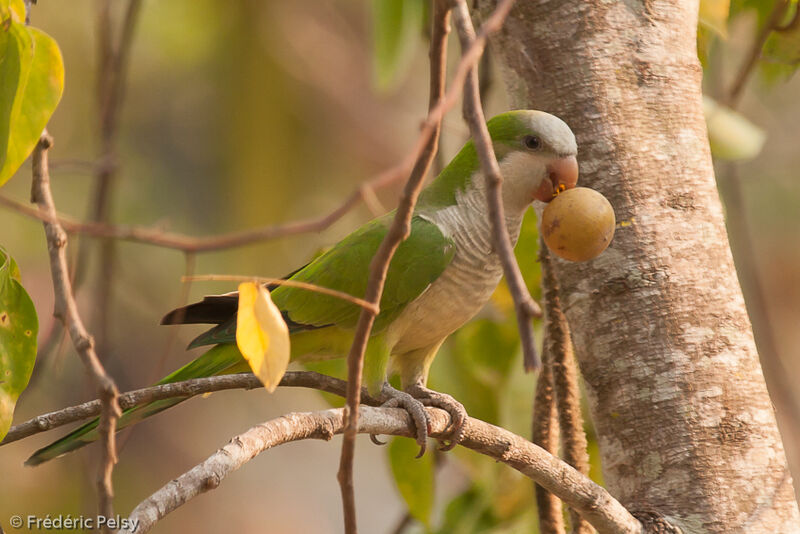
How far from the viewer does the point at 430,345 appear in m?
2.24

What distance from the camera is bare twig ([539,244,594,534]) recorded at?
1.94 m

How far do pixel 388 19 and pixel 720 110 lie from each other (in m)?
1.17

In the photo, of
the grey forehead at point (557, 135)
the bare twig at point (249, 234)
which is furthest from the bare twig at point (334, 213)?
the grey forehead at point (557, 135)

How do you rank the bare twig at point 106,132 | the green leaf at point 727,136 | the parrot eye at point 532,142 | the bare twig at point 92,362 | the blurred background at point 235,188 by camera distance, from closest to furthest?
1. the bare twig at point 92,362
2. the parrot eye at point 532,142
3. the green leaf at point 727,136
4. the bare twig at point 106,132
5. the blurred background at point 235,188

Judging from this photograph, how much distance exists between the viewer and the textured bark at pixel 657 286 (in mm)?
1674

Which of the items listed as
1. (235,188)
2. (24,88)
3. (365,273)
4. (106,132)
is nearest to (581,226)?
(365,273)

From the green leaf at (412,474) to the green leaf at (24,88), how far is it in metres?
1.33

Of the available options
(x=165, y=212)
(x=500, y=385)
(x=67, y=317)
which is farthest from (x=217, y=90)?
(x=67, y=317)

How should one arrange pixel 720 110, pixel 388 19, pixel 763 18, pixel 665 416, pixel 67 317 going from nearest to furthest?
pixel 67 317, pixel 665 416, pixel 388 19, pixel 763 18, pixel 720 110

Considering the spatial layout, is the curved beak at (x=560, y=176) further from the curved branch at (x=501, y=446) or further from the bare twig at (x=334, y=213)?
the bare twig at (x=334, y=213)

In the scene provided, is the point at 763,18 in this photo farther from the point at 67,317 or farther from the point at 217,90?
the point at 217,90

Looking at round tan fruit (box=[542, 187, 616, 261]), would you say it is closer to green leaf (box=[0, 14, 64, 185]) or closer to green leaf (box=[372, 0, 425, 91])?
green leaf (box=[372, 0, 425, 91])

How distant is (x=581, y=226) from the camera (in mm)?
1571

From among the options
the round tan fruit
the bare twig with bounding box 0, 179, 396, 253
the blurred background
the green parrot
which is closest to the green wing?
the green parrot
